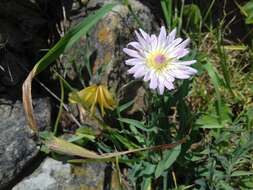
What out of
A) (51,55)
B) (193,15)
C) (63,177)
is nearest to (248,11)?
(193,15)

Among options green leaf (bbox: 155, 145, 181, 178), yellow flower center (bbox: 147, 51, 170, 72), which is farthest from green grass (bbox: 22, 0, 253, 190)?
yellow flower center (bbox: 147, 51, 170, 72)

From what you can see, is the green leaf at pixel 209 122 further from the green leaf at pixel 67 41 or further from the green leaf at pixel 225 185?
Answer: the green leaf at pixel 67 41

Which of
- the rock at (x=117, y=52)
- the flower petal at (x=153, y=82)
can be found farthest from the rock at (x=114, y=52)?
the flower petal at (x=153, y=82)

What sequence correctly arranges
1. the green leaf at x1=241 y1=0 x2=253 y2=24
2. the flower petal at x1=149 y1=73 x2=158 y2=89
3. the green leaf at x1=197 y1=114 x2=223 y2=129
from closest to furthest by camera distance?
the flower petal at x1=149 y1=73 x2=158 y2=89
the green leaf at x1=197 y1=114 x2=223 y2=129
the green leaf at x1=241 y1=0 x2=253 y2=24

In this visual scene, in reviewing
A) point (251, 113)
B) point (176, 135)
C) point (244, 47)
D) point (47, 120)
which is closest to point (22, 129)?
point (47, 120)

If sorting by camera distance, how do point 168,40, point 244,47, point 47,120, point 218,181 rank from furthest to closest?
point 244,47
point 47,120
point 218,181
point 168,40

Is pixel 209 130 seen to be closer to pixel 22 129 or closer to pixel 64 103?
pixel 64 103

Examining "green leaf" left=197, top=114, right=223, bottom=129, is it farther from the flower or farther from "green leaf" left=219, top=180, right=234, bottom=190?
the flower
